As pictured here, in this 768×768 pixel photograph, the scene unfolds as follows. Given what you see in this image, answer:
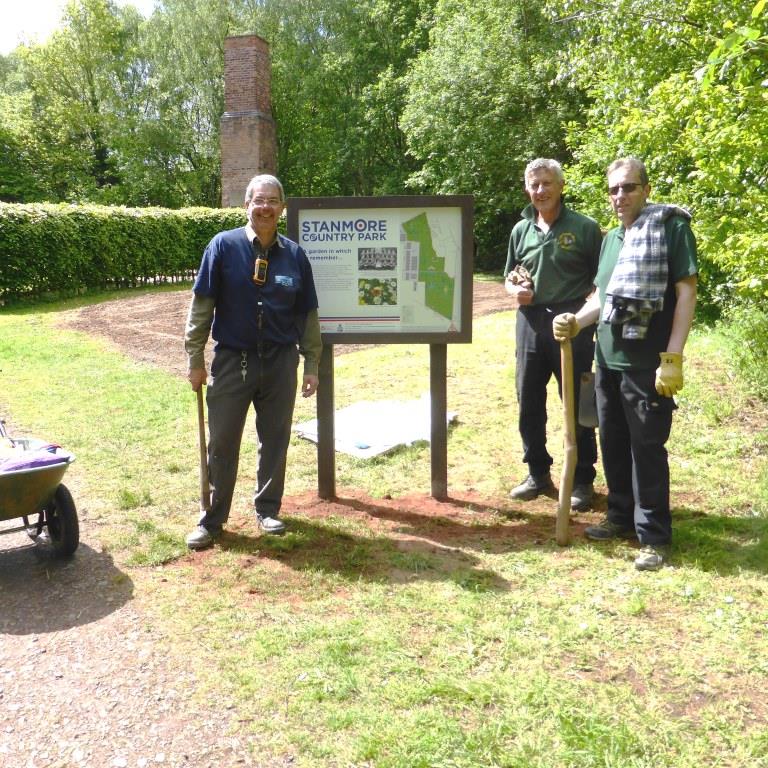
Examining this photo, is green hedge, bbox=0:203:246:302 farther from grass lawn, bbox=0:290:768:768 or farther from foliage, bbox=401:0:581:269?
grass lawn, bbox=0:290:768:768

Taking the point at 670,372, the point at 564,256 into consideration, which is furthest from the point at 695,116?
the point at 670,372

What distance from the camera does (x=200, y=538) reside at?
14.9 ft

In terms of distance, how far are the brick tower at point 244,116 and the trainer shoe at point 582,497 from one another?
25.9 meters

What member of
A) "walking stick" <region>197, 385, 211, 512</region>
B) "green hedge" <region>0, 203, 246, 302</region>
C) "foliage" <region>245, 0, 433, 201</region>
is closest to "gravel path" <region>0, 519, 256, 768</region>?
"walking stick" <region>197, 385, 211, 512</region>

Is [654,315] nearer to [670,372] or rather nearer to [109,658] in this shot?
[670,372]

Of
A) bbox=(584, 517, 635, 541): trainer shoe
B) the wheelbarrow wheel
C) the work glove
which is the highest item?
the work glove

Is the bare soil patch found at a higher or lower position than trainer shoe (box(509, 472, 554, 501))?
higher

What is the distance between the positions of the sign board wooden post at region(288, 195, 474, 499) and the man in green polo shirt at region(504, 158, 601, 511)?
0.37 metres

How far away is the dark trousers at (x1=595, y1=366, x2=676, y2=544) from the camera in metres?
4.03

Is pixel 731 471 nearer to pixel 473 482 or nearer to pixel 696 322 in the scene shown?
pixel 473 482

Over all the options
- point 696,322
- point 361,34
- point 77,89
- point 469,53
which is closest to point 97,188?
point 77,89

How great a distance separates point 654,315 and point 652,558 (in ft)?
4.20

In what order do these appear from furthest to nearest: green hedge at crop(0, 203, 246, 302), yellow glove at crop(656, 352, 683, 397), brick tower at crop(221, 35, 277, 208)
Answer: brick tower at crop(221, 35, 277, 208) → green hedge at crop(0, 203, 246, 302) → yellow glove at crop(656, 352, 683, 397)

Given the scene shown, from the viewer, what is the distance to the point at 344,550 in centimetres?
450
